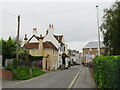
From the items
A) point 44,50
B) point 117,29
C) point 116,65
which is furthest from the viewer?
point 44,50

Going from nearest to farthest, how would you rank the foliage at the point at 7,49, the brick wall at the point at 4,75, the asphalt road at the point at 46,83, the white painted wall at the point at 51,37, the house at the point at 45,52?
the asphalt road at the point at 46,83 → the brick wall at the point at 4,75 → the foliage at the point at 7,49 → the house at the point at 45,52 → the white painted wall at the point at 51,37

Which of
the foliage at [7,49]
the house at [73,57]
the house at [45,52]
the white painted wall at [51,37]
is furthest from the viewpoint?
the house at [73,57]

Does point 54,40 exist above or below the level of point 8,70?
above

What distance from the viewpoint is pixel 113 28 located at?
945 inches

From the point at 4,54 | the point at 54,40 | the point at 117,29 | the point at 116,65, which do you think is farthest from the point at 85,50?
the point at 116,65

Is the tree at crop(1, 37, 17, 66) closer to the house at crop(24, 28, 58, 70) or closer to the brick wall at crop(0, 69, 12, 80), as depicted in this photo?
the brick wall at crop(0, 69, 12, 80)

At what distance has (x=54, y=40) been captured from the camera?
62656 millimetres

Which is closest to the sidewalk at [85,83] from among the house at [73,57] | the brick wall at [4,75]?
the brick wall at [4,75]

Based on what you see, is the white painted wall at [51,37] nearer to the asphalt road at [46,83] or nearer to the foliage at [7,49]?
the foliage at [7,49]

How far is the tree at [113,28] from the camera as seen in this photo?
78.0 ft

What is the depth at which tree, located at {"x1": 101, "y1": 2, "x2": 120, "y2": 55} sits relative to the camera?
78.0ft

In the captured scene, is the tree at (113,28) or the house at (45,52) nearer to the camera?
the tree at (113,28)

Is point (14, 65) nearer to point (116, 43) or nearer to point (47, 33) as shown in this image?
point (116, 43)

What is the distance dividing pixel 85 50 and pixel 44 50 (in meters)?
85.8
